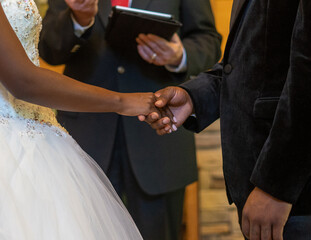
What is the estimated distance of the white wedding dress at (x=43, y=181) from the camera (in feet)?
3.01

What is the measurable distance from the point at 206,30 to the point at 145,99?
0.70m

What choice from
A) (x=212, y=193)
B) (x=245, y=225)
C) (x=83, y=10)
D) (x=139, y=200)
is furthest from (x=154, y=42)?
(x=212, y=193)

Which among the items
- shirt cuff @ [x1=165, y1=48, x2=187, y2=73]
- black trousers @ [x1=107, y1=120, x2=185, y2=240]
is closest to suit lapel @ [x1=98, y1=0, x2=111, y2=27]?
shirt cuff @ [x1=165, y1=48, x2=187, y2=73]

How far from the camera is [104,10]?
1711mm

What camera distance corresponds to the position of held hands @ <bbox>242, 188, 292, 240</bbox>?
0.86 m

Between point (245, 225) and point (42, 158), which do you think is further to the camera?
point (42, 158)

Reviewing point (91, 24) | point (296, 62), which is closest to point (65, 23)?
point (91, 24)

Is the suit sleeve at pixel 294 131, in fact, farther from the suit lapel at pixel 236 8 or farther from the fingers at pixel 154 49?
the fingers at pixel 154 49

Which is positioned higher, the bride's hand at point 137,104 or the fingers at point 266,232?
the bride's hand at point 137,104

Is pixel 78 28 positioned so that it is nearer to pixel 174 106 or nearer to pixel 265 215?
pixel 174 106

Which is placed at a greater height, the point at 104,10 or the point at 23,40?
the point at 23,40

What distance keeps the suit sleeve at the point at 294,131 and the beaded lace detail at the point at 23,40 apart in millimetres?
585

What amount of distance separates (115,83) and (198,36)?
0.41m

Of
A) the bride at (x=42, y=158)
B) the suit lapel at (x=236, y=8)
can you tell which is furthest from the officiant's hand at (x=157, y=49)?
the suit lapel at (x=236, y=8)
